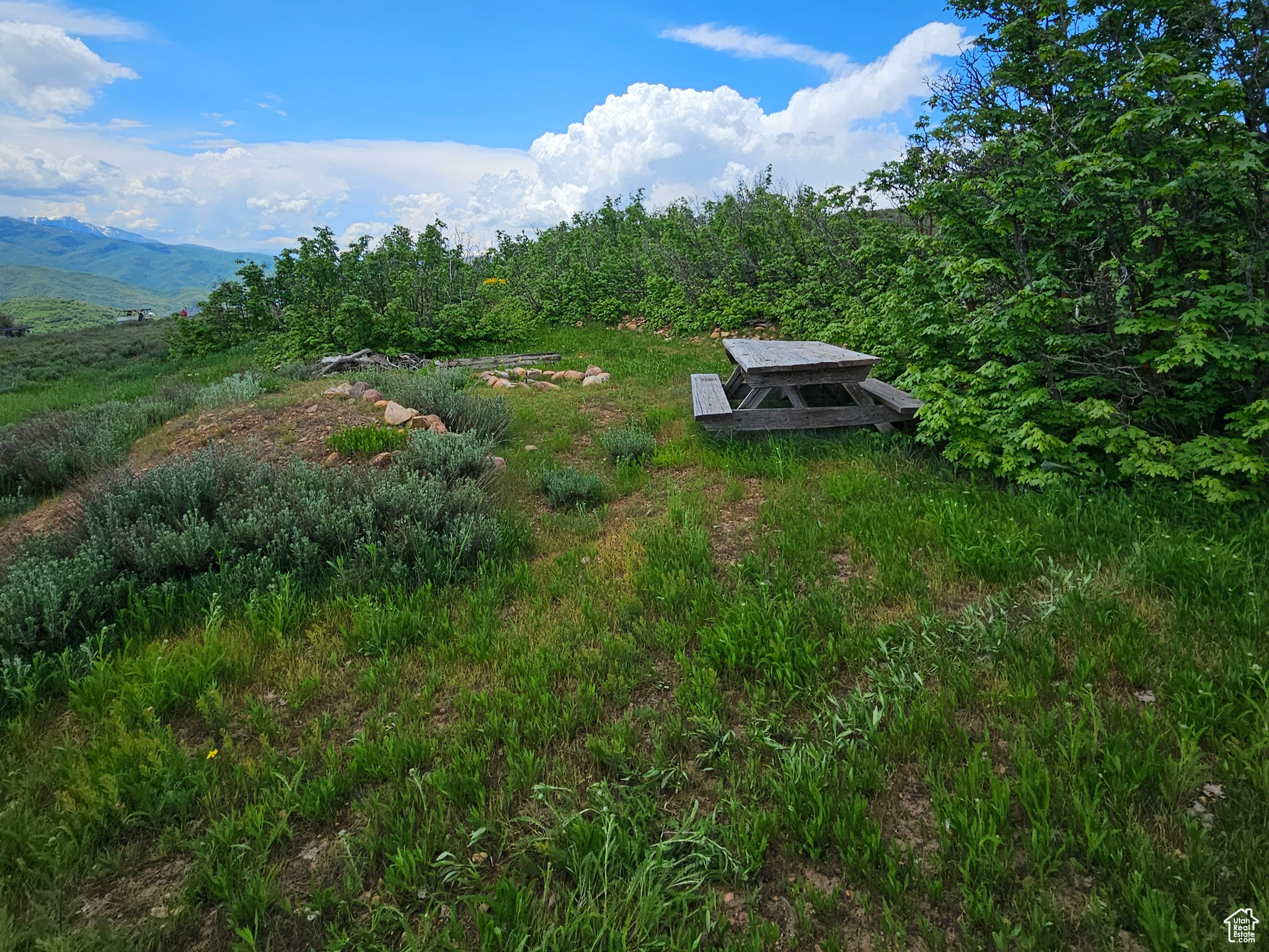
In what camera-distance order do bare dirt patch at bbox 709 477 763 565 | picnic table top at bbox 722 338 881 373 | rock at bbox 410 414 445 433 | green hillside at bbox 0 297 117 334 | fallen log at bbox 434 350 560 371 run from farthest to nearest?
green hillside at bbox 0 297 117 334, fallen log at bbox 434 350 560 371, rock at bbox 410 414 445 433, picnic table top at bbox 722 338 881 373, bare dirt patch at bbox 709 477 763 565

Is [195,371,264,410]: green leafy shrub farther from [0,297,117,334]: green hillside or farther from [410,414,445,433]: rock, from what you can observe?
[0,297,117,334]: green hillside

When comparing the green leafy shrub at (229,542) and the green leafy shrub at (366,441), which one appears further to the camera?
the green leafy shrub at (366,441)

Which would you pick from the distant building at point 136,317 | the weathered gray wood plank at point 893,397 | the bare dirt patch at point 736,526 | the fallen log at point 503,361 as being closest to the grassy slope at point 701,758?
the bare dirt patch at point 736,526

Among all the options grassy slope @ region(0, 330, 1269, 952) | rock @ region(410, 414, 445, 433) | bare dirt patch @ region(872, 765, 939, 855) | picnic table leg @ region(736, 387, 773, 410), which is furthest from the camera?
rock @ region(410, 414, 445, 433)

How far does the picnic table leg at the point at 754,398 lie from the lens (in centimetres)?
666

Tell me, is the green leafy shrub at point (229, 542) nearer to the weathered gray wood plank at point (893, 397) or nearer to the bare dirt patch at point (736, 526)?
the bare dirt patch at point (736, 526)

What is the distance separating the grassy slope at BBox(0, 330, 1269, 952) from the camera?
72.2 inches

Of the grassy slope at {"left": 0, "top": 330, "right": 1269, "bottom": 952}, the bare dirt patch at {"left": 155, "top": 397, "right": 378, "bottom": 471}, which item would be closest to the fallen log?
the bare dirt patch at {"left": 155, "top": 397, "right": 378, "bottom": 471}

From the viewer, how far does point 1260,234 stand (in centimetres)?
370

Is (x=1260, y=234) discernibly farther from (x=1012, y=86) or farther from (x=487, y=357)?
(x=487, y=357)

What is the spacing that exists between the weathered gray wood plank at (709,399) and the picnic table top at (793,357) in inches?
18.1

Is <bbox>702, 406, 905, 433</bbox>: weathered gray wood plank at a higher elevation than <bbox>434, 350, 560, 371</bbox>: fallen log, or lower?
lower

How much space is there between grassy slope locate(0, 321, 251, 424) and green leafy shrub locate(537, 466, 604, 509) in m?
12.2

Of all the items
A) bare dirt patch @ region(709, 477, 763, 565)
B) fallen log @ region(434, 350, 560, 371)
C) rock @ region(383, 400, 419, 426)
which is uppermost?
fallen log @ region(434, 350, 560, 371)
